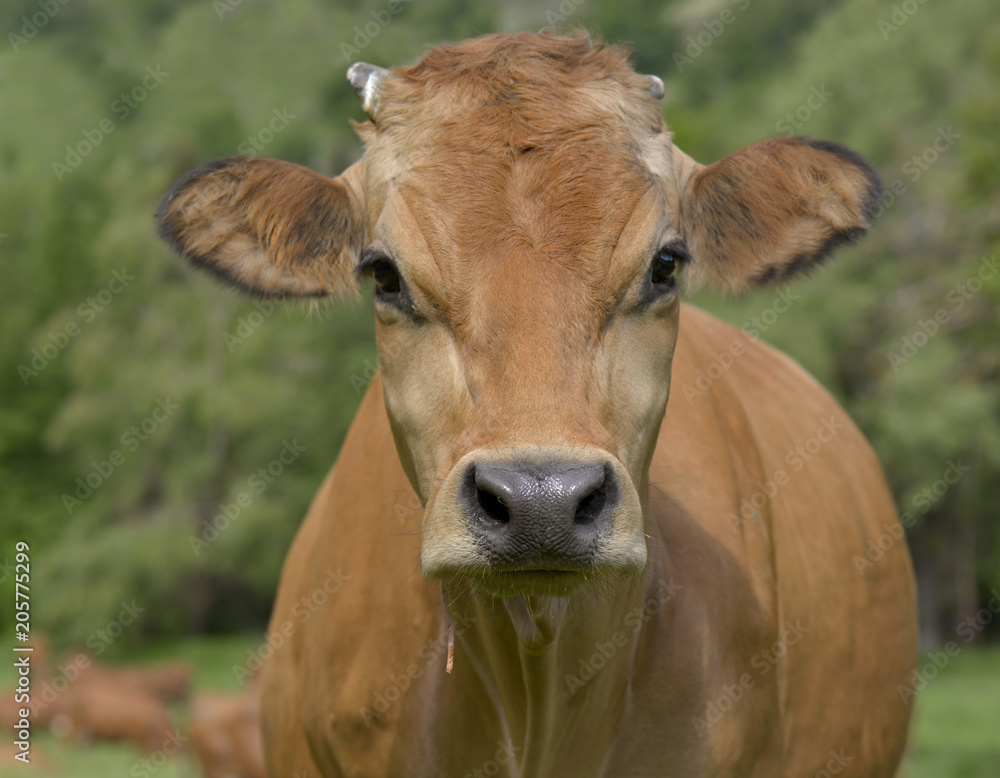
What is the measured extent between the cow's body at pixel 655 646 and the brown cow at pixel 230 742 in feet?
25.3

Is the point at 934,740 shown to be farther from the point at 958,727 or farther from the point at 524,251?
the point at 524,251

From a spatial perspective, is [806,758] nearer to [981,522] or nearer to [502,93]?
[502,93]

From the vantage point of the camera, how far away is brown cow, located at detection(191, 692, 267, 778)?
462 inches

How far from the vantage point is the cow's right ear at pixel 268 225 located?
3.46 m

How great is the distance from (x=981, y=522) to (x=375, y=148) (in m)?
31.8

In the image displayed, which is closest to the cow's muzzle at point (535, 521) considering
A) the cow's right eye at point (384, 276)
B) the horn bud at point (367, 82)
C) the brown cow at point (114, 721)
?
the cow's right eye at point (384, 276)

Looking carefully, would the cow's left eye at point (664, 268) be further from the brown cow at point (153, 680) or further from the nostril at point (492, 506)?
the brown cow at point (153, 680)

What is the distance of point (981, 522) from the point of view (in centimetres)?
3189

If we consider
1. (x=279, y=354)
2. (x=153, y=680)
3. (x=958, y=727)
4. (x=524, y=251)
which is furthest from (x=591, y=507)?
(x=279, y=354)

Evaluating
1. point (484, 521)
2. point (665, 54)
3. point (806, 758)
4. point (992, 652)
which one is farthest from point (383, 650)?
point (665, 54)

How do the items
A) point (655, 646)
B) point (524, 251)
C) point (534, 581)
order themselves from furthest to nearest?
point (655, 646) → point (524, 251) → point (534, 581)

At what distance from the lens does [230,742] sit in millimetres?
11969

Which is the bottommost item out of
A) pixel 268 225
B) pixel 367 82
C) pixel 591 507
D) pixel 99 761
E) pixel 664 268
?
pixel 99 761

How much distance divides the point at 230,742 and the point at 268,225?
9.62 metres
